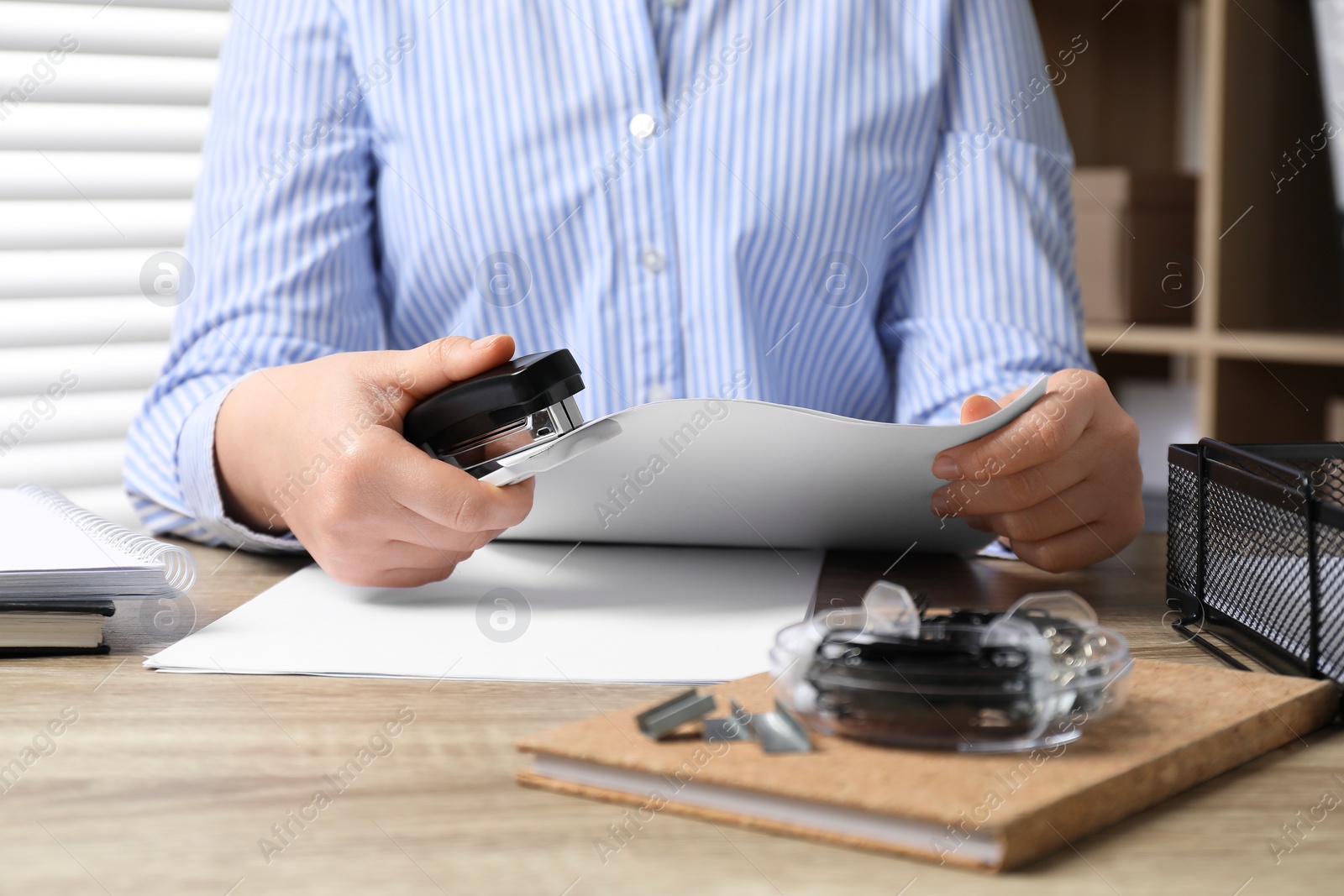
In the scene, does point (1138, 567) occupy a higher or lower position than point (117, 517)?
higher

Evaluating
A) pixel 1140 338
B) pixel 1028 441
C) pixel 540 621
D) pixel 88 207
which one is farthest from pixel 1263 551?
pixel 88 207

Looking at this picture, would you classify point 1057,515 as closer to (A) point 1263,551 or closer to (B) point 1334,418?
(A) point 1263,551

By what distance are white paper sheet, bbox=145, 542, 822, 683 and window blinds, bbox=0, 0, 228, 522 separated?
87cm

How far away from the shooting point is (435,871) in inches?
12.2

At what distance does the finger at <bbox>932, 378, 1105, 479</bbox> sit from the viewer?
62 centimetres

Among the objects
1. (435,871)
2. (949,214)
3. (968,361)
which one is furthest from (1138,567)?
(435,871)

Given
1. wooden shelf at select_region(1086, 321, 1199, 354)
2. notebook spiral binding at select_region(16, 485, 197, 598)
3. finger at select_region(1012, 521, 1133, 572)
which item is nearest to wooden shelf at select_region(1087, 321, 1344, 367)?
wooden shelf at select_region(1086, 321, 1199, 354)

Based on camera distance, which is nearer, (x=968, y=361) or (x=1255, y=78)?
(x=968, y=361)

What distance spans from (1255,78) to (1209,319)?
1.06ft

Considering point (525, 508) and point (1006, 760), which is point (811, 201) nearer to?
point (525, 508)

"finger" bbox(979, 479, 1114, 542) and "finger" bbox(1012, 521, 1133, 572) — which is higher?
"finger" bbox(979, 479, 1114, 542)

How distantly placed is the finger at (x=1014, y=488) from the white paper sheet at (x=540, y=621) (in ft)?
0.30

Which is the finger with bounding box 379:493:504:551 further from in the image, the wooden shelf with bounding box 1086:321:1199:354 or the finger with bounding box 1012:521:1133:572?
the wooden shelf with bounding box 1086:321:1199:354

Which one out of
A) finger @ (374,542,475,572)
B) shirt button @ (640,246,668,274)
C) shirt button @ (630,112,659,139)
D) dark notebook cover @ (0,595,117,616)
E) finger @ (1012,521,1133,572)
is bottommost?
finger @ (1012,521,1133,572)
